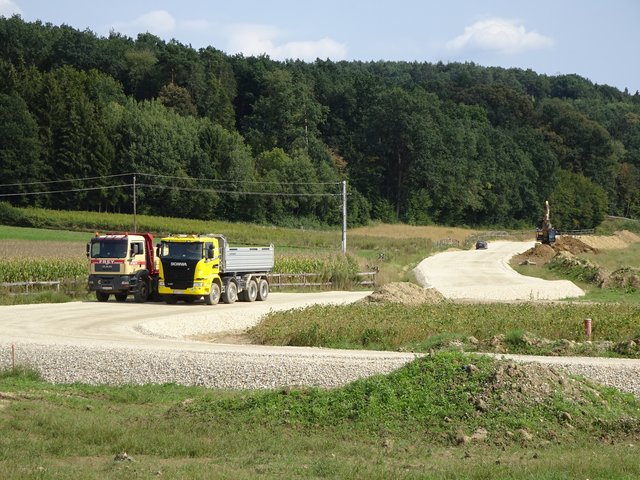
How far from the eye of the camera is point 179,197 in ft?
328

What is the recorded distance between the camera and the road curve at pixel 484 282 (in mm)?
49875

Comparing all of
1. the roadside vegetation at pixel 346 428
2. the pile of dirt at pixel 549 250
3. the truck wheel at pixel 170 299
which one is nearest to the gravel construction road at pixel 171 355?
the roadside vegetation at pixel 346 428

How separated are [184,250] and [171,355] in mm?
16568

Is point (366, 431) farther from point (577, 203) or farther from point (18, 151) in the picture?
point (577, 203)

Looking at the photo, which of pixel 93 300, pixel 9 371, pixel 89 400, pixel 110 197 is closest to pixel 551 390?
pixel 89 400

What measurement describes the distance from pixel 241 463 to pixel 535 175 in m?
145

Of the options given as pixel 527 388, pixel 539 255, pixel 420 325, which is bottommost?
pixel 539 255

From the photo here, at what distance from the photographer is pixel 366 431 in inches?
639

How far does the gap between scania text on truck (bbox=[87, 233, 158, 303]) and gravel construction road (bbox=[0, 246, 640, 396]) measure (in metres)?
2.05

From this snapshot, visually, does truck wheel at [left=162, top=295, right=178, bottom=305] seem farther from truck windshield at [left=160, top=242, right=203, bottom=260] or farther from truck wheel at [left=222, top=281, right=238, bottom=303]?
truck wheel at [left=222, top=281, right=238, bottom=303]

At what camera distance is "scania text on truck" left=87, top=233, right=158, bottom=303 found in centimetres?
4175

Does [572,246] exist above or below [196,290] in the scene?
below

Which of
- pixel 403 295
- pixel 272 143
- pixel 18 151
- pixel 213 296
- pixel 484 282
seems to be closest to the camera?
pixel 213 296

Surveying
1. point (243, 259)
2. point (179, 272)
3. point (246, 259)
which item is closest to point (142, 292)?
point (179, 272)
